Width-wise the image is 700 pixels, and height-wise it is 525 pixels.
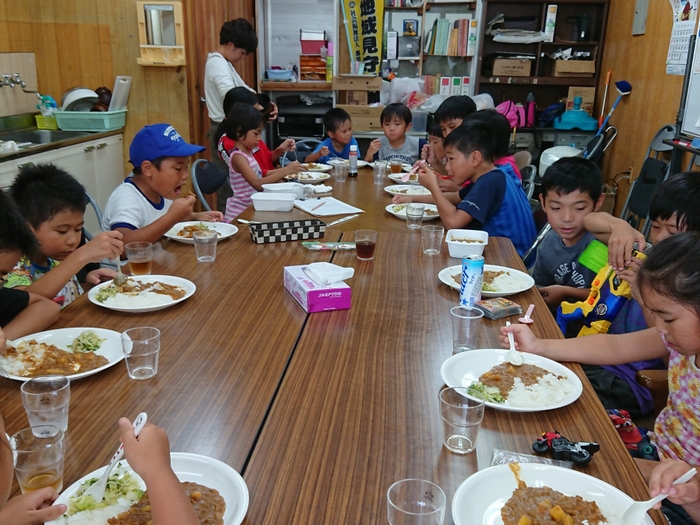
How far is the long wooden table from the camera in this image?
0.98m

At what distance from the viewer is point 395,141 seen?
192 inches

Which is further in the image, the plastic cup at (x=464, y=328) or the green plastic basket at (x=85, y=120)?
the green plastic basket at (x=85, y=120)

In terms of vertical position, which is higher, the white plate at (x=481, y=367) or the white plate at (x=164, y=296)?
the white plate at (x=164, y=296)

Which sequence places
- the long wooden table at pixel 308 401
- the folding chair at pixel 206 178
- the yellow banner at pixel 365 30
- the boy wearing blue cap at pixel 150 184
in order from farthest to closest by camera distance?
Answer: the yellow banner at pixel 365 30
the folding chair at pixel 206 178
the boy wearing blue cap at pixel 150 184
the long wooden table at pixel 308 401

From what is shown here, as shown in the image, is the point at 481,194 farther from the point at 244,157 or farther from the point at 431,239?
the point at 244,157

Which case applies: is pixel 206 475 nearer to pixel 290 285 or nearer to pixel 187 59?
pixel 290 285

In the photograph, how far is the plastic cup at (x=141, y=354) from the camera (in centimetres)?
126

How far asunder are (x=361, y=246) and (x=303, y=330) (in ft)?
2.12

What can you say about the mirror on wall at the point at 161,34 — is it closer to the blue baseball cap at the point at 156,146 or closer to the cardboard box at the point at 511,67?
the blue baseball cap at the point at 156,146

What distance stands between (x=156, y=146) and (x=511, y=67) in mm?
5121

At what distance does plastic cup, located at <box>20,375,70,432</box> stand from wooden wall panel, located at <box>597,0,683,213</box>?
4.96 metres

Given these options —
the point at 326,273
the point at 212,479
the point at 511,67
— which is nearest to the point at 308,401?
the point at 212,479

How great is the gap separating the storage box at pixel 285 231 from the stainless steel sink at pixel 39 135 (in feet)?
8.49

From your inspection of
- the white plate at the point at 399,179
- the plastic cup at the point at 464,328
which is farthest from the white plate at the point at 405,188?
the plastic cup at the point at 464,328
